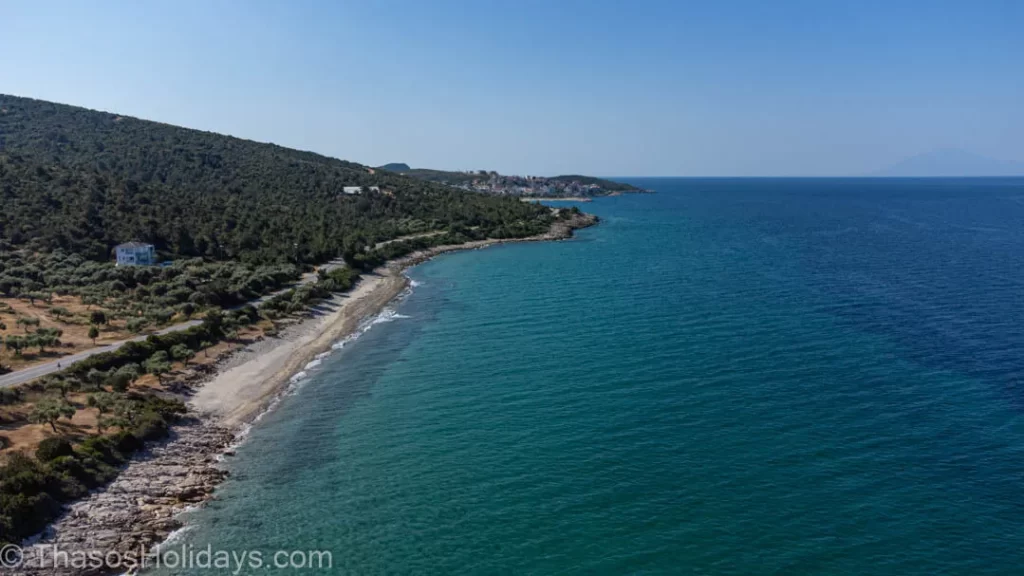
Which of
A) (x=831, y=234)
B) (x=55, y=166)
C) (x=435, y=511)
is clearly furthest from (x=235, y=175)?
(x=435, y=511)

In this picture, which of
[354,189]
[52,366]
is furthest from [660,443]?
[354,189]

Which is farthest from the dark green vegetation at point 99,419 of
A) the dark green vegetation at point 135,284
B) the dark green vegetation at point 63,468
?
the dark green vegetation at point 135,284

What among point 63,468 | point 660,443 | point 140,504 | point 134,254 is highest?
point 134,254

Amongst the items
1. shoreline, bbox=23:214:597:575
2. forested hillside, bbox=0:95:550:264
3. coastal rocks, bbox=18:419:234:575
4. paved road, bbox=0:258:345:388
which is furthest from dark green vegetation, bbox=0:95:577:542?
paved road, bbox=0:258:345:388

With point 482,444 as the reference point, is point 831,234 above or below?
above

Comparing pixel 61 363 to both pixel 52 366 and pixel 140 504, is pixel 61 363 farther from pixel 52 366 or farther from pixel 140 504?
pixel 140 504

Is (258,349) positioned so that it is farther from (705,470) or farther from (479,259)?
(479,259)
